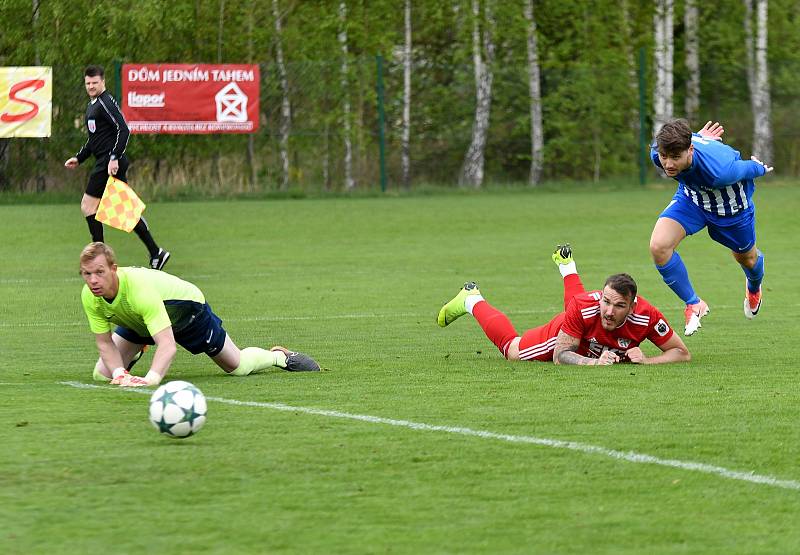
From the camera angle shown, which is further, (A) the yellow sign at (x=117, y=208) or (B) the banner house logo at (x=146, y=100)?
(B) the banner house logo at (x=146, y=100)

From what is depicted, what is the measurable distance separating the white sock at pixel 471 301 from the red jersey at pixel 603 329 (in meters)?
1.48

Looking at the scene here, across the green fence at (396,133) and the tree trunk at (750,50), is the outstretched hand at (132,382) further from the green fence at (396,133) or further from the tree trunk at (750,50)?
the tree trunk at (750,50)

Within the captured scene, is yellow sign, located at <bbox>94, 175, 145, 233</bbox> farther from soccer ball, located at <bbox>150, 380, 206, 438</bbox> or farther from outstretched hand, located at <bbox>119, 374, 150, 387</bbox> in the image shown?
soccer ball, located at <bbox>150, 380, 206, 438</bbox>

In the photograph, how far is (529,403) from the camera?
8.48m

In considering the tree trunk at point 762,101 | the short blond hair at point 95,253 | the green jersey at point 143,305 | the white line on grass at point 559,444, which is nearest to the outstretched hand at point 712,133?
the green jersey at point 143,305

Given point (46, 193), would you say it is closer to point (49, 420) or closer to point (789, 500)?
point (49, 420)

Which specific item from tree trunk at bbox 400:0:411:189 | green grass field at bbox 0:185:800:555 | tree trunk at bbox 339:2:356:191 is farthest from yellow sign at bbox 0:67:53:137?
green grass field at bbox 0:185:800:555

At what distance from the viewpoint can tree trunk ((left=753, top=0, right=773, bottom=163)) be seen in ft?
117

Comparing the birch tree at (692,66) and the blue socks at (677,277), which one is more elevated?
the birch tree at (692,66)

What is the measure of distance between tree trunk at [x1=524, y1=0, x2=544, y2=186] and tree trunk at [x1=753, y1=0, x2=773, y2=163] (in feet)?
17.1

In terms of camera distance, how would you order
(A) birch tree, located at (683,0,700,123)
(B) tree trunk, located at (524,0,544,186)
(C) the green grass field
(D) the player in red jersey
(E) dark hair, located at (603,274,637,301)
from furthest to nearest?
(A) birch tree, located at (683,0,700,123) < (B) tree trunk, located at (524,0,544,186) < (D) the player in red jersey < (E) dark hair, located at (603,274,637,301) < (C) the green grass field

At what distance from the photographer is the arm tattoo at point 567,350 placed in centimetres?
1027

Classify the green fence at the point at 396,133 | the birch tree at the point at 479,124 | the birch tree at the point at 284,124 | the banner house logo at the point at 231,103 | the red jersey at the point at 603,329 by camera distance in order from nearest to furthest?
the red jersey at the point at 603,329 < the banner house logo at the point at 231,103 < the green fence at the point at 396,133 < the birch tree at the point at 284,124 < the birch tree at the point at 479,124

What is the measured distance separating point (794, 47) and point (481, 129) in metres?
12.3
